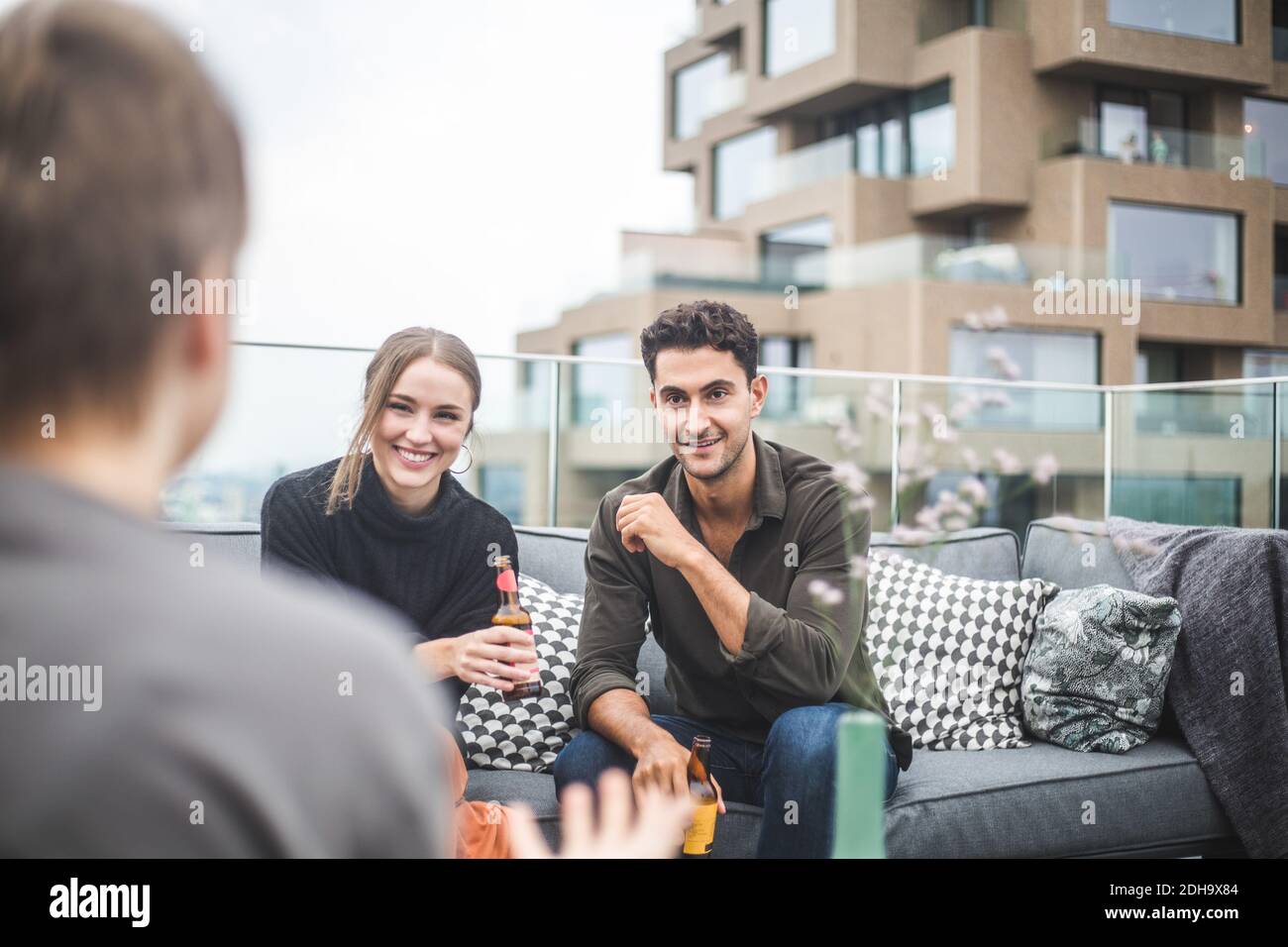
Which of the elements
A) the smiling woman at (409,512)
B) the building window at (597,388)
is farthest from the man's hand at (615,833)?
the building window at (597,388)

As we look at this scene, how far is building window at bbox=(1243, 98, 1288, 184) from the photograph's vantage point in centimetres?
467

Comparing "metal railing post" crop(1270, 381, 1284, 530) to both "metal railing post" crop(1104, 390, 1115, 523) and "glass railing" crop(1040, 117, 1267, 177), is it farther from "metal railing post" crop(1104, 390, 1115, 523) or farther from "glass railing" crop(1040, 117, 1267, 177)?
"glass railing" crop(1040, 117, 1267, 177)

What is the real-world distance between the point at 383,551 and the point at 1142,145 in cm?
890

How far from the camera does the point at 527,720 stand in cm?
204

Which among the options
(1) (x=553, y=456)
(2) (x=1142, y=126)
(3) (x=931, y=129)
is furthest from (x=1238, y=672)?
(3) (x=931, y=129)

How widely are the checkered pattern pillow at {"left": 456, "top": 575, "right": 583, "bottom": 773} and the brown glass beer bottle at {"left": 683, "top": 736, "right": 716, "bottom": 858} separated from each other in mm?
462

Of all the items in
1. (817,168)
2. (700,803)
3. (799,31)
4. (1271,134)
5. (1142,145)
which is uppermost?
(799,31)

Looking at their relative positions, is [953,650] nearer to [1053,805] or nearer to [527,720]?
[1053,805]

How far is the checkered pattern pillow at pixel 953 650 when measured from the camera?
2287 mm

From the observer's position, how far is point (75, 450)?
0.44 meters

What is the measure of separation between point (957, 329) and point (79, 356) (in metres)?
9.83
